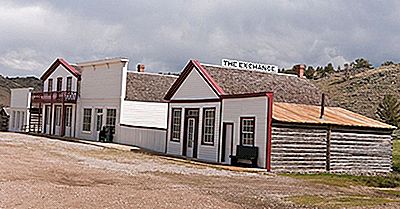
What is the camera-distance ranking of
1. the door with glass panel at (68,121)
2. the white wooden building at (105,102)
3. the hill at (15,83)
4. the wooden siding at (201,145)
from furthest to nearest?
1. the hill at (15,83)
2. the door with glass panel at (68,121)
3. the white wooden building at (105,102)
4. the wooden siding at (201,145)

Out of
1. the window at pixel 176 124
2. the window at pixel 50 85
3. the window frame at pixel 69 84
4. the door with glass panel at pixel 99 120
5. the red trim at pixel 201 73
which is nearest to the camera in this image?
the red trim at pixel 201 73

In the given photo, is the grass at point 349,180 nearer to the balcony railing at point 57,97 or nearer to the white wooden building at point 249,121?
the white wooden building at point 249,121

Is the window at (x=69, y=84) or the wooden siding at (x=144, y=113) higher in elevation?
the window at (x=69, y=84)

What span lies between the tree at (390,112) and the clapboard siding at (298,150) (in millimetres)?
32960

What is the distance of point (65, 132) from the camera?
149 feet

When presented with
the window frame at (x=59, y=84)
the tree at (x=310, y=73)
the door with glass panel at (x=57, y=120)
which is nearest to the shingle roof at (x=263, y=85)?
the door with glass panel at (x=57, y=120)

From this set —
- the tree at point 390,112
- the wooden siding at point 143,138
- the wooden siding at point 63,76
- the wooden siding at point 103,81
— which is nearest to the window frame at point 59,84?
the wooden siding at point 63,76

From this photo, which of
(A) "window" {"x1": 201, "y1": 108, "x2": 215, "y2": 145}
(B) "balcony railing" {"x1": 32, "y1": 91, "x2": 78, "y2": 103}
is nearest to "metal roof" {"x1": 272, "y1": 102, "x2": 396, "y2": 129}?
(A) "window" {"x1": 201, "y1": 108, "x2": 215, "y2": 145}

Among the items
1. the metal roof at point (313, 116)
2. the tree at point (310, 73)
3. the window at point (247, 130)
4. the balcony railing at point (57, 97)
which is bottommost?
the window at point (247, 130)

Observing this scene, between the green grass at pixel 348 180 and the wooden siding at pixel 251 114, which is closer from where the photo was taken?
the green grass at pixel 348 180

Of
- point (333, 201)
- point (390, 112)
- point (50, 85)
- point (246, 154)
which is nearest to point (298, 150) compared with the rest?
point (246, 154)

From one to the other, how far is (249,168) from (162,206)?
12002 mm

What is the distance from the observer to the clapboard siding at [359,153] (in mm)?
25953

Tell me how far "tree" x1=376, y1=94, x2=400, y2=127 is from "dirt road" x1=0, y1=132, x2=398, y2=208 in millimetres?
35697
